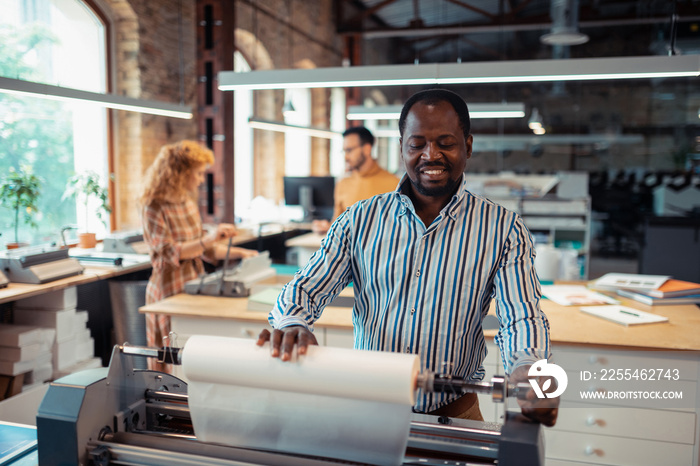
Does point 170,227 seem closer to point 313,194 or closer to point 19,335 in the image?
point 19,335

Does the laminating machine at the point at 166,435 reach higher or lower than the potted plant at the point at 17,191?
lower

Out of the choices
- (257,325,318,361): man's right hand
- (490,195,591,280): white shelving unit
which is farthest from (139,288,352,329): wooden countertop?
(490,195,591,280): white shelving unit

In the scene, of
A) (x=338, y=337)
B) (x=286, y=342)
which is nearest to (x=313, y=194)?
(x=338, y=337)

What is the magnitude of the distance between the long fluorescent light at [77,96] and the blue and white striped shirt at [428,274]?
2243 mm

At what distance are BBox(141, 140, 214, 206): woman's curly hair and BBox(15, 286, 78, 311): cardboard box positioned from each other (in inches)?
36.4

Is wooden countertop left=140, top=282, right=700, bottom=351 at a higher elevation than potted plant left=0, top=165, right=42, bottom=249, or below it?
below

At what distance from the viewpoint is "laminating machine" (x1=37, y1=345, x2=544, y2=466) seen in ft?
3.33

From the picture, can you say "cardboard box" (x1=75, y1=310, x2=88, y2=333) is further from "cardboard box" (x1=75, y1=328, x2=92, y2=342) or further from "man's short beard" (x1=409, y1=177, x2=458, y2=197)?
"man's short beard" (x1=409, y1=177, x2=458, y2=197)

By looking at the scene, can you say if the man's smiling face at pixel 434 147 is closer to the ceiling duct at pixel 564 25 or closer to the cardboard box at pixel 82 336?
the cardboard box at pixel 82 336

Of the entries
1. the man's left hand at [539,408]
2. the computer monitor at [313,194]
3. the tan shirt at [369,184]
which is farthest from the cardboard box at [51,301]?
the computer monitor at [313,194]

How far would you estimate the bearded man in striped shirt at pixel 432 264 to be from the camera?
1407 millimetres

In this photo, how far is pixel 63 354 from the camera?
3.59 meters

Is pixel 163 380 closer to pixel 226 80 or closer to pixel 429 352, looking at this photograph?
pixel 429 352

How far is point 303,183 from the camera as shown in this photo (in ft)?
24.9
